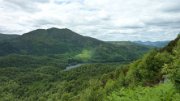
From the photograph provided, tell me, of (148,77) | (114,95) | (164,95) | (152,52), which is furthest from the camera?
(152,52)

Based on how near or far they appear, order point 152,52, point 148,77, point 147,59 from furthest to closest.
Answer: point 152,52, point 147,59, point 148,77

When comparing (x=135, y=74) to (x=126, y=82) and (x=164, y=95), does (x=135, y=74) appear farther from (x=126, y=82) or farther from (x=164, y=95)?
(x=164, y=95)

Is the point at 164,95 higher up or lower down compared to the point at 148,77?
higher up

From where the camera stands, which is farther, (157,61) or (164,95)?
(157,61)

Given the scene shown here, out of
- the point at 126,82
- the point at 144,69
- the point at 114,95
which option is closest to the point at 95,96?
the point at 126,82

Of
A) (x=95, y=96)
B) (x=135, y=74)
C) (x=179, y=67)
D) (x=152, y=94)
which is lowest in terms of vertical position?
(x=95, y=96)

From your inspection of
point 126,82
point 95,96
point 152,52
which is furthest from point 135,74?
point 95,96

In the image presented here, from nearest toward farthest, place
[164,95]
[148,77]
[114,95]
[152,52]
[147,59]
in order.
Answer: [164,95]
[114,95]
[148,77]
[147,59]
[152,52]

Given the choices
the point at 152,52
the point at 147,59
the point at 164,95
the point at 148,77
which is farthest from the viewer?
the point at 152,52

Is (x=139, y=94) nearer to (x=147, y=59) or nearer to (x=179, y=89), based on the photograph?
(x=179, y=89)
